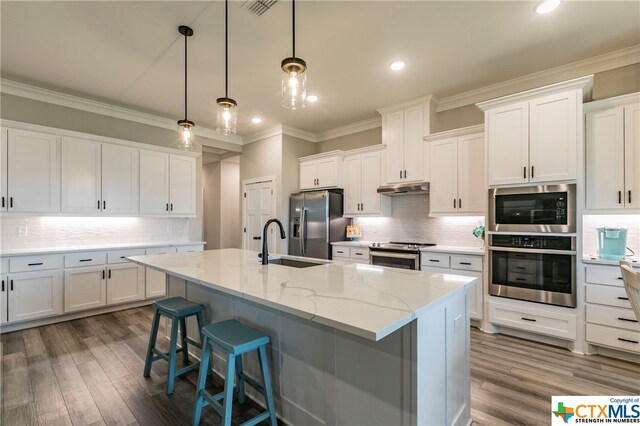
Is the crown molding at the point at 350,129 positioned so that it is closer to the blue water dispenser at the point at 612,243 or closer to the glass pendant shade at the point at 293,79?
the glass pendant shade at the point at 293,79

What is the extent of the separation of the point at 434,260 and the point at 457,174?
1.13m

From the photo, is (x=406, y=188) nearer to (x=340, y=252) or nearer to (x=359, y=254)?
(x=359, y=254)

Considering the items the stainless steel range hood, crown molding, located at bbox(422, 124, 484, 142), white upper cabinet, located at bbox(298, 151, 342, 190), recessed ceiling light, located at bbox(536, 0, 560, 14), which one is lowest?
the stainless steel range hood

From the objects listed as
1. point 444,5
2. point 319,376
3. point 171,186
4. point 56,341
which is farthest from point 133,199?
point 444,5

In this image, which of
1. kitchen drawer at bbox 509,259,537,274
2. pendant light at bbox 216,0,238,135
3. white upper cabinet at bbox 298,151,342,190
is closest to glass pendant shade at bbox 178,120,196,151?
pendant light at bbox 216,0,238,135

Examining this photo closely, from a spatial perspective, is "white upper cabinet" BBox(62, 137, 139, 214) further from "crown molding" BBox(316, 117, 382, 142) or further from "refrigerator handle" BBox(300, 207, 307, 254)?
"crown molding" BBox(316, 117, 382, 142)

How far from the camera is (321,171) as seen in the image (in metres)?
5.17

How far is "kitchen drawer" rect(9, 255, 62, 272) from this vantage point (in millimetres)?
3342

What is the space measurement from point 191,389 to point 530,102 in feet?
13.3

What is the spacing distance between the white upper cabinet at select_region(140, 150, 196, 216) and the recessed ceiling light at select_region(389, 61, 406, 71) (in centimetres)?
348

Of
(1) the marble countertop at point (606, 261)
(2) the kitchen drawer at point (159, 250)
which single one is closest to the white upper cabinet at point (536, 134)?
(1) the marble countertop at point (606, 261)

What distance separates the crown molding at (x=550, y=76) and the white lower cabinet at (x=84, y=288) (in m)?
5.17

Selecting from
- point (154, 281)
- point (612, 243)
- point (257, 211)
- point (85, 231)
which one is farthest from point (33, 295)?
point (612, 243)

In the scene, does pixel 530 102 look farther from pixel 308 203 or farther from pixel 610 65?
pixel 308 203
